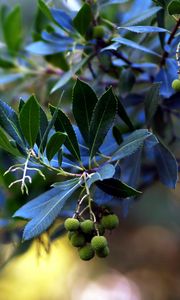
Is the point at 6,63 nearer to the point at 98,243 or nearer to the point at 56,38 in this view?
Answer: the point at 56,38

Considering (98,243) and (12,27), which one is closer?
(98,243)

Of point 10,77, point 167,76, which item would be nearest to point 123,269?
point 10,77

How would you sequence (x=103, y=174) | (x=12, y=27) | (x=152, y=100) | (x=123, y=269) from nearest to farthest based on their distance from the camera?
(x=103, y=174) → (x=152, y=100) → (x=12, y=27) → (x=123, y=269)

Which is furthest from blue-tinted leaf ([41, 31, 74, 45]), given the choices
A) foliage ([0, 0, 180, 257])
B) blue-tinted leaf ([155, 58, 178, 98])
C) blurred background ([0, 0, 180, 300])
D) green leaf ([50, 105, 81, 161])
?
blurred background ([0, 0, 180, 300])

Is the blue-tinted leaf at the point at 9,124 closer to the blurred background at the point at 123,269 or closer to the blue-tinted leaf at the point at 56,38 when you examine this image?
the blue-tinted leaf at the point at 56,38

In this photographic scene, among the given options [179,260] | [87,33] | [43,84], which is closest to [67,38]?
[87,33]

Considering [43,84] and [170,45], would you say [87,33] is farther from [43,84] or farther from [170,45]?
[43,84]
